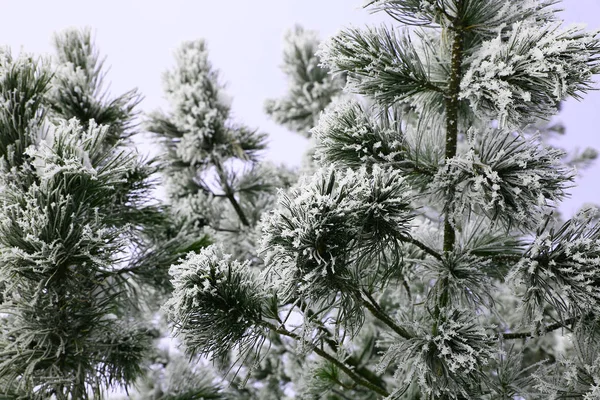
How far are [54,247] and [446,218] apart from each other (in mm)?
1577

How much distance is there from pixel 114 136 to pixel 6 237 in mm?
1351

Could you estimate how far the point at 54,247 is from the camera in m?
2.31

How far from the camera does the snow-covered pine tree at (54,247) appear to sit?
7.64 feet

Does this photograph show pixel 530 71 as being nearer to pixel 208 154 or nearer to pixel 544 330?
pixel 544 330

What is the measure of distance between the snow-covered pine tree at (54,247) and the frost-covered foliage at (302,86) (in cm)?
340

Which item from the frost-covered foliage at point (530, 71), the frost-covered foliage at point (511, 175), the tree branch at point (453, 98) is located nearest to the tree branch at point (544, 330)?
the tree branch at point (453, 98)

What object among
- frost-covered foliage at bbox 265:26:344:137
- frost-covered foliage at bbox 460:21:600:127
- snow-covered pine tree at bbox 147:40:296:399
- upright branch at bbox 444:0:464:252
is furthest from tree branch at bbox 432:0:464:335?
frost-covered foliage at bbox 265:26:344:137

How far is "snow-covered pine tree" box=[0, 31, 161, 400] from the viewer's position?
233 centimetres

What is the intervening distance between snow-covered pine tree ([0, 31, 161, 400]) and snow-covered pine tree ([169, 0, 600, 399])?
2.34 feet

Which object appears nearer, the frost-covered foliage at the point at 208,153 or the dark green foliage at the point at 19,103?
the dark green foliage at the point at 19,103

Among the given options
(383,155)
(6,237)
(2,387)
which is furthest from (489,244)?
(2,387)

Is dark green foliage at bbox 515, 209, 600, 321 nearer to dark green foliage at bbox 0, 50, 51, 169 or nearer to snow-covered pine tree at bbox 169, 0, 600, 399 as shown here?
snow-covered pine tree at bbox 169, 0, 600, 399

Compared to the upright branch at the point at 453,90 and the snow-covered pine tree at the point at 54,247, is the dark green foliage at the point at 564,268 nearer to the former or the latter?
the upright branch at the point at 453,90

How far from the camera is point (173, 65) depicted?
16.8 feet
